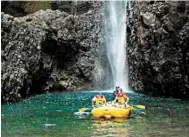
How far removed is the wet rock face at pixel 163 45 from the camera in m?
33.9

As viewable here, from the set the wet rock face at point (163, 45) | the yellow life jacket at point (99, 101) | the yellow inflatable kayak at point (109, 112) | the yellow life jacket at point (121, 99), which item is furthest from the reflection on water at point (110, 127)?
the wet rock face at point (163, 45)

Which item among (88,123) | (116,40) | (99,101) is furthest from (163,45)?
(88,123)

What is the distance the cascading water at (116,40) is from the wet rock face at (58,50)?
126 cm

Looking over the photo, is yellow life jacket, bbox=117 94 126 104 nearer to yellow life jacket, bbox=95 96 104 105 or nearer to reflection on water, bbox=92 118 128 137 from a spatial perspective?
yellow life jacket, bbox=95 96 104 105

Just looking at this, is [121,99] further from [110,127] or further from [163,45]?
[163,45]

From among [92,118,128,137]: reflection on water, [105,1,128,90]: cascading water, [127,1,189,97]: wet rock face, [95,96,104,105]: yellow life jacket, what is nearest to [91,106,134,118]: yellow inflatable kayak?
[92,118,128,137]: reflection on water

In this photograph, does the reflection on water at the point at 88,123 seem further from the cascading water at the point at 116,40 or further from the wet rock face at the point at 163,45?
the cascading water at the point at 116,40

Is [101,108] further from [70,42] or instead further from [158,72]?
[70,42]

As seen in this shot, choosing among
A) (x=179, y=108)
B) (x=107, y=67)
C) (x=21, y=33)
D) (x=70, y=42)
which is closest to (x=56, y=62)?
(x=70, y=42)

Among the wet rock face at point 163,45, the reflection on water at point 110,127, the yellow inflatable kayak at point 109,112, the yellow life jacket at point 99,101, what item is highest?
the wet rock face at point 163,45

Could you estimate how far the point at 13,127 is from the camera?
19.8 m

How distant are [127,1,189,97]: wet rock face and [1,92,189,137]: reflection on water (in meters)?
7.67

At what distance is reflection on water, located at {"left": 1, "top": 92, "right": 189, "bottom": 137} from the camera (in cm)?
1809

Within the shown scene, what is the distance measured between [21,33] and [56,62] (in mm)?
12769
